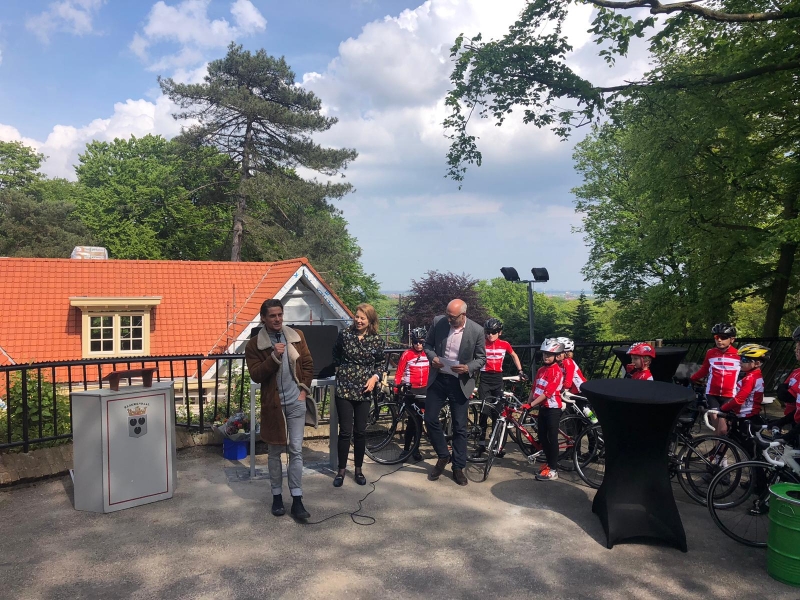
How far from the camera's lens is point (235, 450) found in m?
7.01

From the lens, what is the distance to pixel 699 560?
4598mm

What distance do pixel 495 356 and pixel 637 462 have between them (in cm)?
296

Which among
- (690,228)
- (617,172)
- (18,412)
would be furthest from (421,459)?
(617,172)

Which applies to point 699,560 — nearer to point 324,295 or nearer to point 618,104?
point 618,104

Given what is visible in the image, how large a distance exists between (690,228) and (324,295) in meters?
14.8

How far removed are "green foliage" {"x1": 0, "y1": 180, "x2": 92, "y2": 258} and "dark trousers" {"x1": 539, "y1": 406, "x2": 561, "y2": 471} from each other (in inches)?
1580

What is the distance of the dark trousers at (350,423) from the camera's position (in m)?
6.15

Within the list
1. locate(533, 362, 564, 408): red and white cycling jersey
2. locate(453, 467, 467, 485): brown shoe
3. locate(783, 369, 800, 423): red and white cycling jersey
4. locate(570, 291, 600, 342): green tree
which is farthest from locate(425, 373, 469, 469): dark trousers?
locate(570, 291, 600, 342): green tree

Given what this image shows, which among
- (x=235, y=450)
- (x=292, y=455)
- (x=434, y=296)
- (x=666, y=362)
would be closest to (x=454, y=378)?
→ (x=292, y=455)

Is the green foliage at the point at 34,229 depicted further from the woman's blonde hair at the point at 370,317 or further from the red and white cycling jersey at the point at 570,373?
the red and white cycling jersey at the point at 570,373

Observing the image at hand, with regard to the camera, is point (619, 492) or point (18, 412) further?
point (18, 412)

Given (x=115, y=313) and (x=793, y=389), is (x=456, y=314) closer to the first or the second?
(x=793, y=389)

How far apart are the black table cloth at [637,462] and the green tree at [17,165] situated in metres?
53.4

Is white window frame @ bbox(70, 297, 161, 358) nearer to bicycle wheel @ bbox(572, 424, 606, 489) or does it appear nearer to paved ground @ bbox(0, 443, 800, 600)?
paved ground @ bbox(0, 443, 800, 600)
